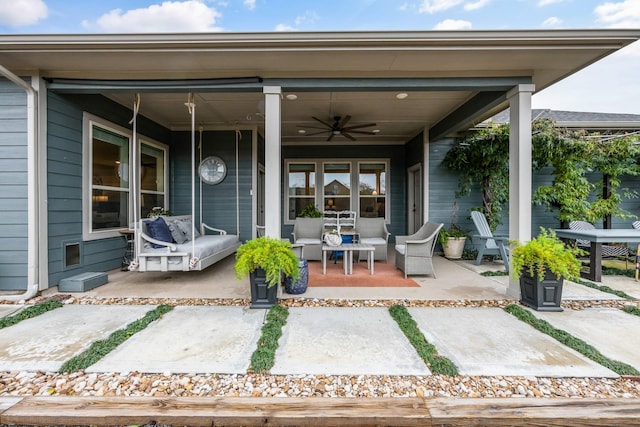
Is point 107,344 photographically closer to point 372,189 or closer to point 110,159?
point 110,159

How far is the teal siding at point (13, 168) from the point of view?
3.25m

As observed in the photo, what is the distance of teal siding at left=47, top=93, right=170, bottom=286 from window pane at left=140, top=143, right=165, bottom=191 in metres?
1.11

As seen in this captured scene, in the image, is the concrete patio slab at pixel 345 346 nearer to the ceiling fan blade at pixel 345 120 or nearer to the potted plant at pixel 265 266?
the potted plant at pixel 265 266

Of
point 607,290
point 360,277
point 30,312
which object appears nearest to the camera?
point 30,312

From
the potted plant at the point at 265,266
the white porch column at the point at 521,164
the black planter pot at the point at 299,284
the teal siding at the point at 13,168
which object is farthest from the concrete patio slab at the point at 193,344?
the white porch column at the point at 521,164

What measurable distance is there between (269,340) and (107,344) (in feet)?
4.13

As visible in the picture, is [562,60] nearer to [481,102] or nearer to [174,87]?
[481,102]

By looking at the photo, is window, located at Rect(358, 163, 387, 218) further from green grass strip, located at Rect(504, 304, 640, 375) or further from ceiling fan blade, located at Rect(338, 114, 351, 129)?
green grass strip, located at Rect(504, 304, 640, 375)

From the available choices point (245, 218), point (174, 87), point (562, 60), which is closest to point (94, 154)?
point (174, 87)

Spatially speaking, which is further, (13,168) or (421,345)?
(13,168)

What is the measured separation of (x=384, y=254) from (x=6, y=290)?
17.1ft

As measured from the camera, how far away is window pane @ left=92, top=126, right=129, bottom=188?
13.6ft

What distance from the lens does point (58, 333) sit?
2.41 metres

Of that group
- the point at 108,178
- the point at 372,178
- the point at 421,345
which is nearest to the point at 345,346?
the point at 421,345
